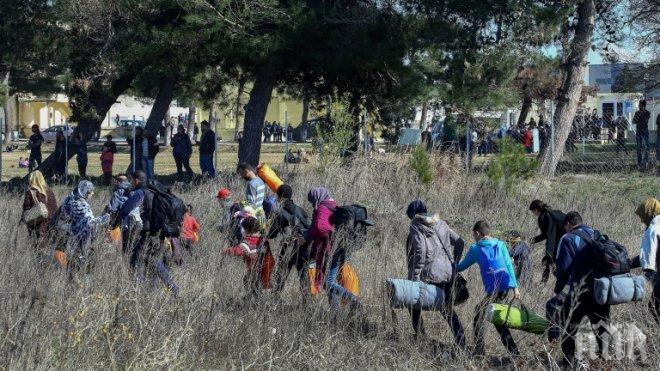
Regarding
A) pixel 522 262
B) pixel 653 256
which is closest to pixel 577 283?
pixel 653 256

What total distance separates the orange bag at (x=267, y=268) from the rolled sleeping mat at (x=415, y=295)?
156cm

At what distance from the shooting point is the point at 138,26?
68.9 ft

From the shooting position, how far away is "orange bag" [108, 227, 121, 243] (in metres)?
11.7

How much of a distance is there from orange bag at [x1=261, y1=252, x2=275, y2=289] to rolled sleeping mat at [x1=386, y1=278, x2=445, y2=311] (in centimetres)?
156

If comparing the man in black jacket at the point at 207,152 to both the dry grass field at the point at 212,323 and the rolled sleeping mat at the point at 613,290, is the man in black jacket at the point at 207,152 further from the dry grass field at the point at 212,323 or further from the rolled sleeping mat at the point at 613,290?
the rolled sleeping mat at the point at 613,290

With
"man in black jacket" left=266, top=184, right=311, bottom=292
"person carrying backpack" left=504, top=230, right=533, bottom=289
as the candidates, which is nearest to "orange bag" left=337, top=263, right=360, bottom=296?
→ "man in black jacket" left=266, top=184, right=311, bottom=292

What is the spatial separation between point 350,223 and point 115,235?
3.51 m

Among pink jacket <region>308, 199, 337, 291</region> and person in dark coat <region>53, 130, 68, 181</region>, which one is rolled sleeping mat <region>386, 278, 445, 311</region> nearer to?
pink jacket <region>308, 199, 337, 291</region>

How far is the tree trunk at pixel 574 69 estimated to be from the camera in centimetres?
2217

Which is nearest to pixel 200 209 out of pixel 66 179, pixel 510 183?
pixel 510 183

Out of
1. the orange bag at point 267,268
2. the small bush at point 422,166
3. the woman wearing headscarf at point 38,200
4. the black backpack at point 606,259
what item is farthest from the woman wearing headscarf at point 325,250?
the small bush at point 422,166

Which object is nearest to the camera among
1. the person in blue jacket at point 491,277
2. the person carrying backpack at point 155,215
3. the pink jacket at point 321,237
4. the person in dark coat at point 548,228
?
the person in blue jacket at point 491,277

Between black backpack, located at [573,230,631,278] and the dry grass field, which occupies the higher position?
black backpack, located at [573,230,631,278]

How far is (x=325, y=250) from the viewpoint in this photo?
32.9 feet
